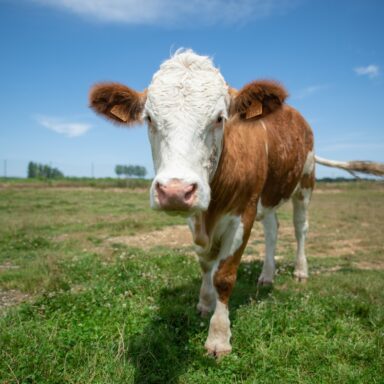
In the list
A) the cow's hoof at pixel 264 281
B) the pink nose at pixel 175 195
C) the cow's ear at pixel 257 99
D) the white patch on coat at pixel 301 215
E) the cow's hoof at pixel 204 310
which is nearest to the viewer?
the pink nose at pixel 175 195

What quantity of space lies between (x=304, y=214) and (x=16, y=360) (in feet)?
16.4

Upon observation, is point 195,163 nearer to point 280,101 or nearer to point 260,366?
point 280,101

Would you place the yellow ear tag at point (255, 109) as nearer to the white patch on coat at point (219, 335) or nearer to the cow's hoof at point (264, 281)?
the white patch on coat at point (219, 335)

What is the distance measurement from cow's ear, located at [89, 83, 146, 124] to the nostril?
1348 mm

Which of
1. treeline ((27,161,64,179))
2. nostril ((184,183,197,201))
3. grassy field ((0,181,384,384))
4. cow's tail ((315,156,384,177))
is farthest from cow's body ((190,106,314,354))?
treeline ((27,161,64,179))

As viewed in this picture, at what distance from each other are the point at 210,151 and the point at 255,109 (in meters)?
0.77

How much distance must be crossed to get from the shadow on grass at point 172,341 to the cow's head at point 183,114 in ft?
4.91

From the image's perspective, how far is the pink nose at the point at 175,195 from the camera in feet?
7.94

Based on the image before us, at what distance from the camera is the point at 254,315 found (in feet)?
13.3

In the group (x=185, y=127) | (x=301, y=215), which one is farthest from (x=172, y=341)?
(x=301, y=215)

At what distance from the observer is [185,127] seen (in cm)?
280

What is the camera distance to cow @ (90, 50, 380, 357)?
2.70 meters

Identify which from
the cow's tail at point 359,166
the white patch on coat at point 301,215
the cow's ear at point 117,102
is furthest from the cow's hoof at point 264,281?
the cow's ear at point 117,102

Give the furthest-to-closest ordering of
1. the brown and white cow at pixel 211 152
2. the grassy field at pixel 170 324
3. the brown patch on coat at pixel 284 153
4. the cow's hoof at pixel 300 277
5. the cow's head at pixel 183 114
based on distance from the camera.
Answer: the cow's hoof at pixel 300 277 < the brown patch on coat at pixel 284 153 < the grassy field at pixel 170 324 < the brown and white cow at pixel 211 152 < the cow's head at pixel 183 114
